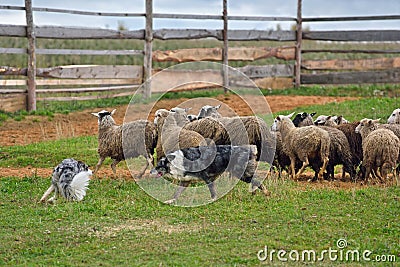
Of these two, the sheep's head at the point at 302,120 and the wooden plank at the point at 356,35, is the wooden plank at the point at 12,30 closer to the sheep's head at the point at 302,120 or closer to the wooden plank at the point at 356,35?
the sheep's head at the point at 302,120

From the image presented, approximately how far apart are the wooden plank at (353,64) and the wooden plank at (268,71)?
0.48m

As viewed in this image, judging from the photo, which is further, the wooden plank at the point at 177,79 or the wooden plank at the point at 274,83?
the wooden plank at the point at 274,83

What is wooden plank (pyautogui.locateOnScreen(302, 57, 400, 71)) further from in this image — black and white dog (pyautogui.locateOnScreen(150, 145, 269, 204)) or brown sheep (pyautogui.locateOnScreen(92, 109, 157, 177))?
black and white dog (pyautogui.locateOnScreen(150, 145, 269, 204))

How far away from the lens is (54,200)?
8672mm

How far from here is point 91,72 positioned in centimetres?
1767

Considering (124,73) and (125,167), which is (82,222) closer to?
(125,167)

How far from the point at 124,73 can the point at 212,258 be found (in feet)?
40.6

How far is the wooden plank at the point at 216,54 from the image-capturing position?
63.6 ft

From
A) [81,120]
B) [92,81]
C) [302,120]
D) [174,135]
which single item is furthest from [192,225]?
[92,81]

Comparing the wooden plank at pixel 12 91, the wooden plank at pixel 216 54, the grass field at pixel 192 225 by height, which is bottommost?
the grass field at pixel 192 225

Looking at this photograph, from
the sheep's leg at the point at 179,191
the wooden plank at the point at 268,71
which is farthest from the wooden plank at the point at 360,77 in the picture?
the sheep's leg at the point at 179,191

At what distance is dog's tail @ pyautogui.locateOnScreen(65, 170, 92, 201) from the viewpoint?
8.61 metres

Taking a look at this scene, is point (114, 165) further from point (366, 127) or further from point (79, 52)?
point (79, 52)

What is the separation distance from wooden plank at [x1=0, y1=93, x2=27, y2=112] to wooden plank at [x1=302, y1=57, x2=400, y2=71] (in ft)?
28.0
